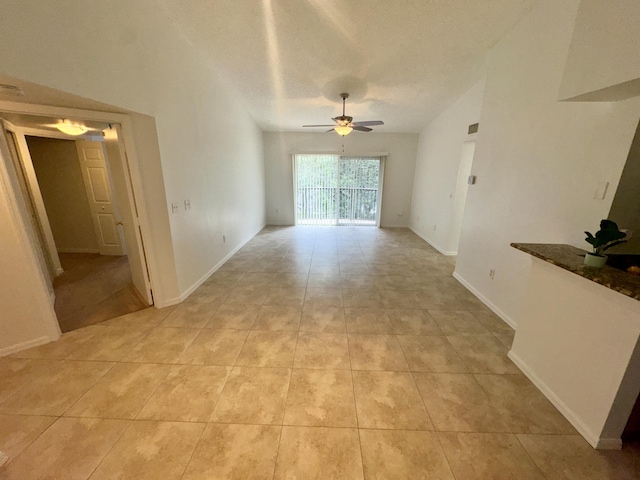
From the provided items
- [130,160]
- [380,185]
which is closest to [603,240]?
[130,160]

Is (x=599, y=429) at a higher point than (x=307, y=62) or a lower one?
lower

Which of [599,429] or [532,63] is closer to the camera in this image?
[599,429]

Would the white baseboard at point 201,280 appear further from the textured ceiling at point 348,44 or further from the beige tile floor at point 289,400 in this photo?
the textured ceiling at point 348,44

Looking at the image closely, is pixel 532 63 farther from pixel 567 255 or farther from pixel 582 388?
pixel 582 388

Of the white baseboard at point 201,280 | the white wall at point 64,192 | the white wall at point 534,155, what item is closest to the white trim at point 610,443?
the white wall at point 534,155

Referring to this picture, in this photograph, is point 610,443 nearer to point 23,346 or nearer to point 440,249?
point 440,249

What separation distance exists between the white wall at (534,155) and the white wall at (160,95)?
10.9 ft

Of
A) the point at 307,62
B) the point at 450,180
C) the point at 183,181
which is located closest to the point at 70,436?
the point at 183,181

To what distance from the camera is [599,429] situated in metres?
1.33

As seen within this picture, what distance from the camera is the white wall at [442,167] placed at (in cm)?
395

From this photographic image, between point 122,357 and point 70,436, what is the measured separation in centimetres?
65

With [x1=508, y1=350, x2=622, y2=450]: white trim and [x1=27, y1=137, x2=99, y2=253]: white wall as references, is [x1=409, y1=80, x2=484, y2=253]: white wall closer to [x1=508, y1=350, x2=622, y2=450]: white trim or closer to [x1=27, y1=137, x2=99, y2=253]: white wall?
[x1=508, y1=350, x2=622, y2=450]: white trim

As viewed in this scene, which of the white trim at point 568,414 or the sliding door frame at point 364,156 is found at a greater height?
the sliding door frame at point 364,156

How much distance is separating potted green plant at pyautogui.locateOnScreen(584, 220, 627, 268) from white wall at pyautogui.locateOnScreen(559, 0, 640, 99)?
2.56 feet
